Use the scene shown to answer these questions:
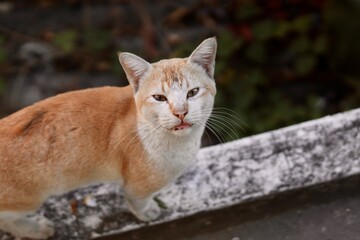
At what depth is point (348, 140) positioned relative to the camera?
2.72m

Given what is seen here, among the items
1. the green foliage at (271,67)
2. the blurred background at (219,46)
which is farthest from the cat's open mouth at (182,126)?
the blurred background at (219,46)

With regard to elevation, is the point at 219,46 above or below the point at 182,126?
below

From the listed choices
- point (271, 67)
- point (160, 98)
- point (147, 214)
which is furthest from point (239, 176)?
point (271, 67)

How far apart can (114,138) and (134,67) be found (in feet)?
1.09

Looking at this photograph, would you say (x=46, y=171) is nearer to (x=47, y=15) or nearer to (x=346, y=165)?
(x=346, y=165)

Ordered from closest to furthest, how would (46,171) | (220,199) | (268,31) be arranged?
(46,171)
(220,199)
(268,31)

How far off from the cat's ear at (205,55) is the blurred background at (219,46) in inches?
81.4

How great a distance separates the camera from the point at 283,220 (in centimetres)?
265

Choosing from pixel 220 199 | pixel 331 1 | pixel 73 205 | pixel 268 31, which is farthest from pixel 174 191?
pixel 331 1

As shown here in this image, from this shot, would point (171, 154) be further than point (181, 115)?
Yes

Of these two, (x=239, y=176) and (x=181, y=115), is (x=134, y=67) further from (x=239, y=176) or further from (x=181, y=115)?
(x=239, y=176)

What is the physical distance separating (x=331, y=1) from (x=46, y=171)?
3.31m

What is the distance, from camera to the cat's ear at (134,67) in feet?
7.85

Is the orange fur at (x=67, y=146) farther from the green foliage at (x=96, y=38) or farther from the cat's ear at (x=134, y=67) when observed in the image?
the green foliage at (x=96, y=38)
